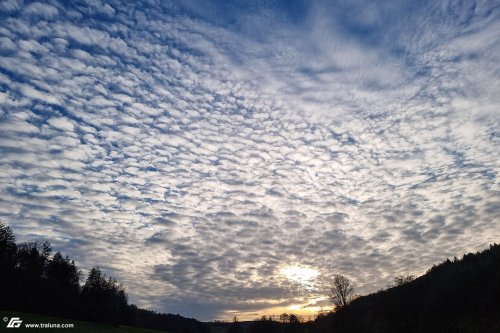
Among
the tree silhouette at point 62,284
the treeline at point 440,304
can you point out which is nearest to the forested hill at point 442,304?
the treeline at point 440,304

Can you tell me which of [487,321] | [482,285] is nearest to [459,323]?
[487,321]

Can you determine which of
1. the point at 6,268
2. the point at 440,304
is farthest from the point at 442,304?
the point at 6,268

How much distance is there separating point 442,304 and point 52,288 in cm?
9637

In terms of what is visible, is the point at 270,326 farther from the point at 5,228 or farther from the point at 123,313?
the point at 5,228

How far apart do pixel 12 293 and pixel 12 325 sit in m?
43.7

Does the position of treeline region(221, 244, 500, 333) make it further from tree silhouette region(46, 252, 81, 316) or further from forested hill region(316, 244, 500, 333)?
tree silhouette region(46, 252, 81, 316)

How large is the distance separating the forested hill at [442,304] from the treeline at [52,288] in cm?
7317

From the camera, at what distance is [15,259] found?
9706 cm

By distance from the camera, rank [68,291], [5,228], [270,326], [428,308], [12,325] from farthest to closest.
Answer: [270,326]
[68,291]
[5,228]
[428,308]
[12,325]

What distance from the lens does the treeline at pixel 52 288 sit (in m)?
84.5

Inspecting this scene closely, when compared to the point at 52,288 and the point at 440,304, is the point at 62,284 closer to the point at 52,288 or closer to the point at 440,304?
the point at 52,288

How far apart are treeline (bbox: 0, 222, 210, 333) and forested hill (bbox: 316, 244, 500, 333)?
2881 inches

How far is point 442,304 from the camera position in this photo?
5994 cm

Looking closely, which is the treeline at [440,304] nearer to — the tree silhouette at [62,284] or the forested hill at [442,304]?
the forested hill at [442,304]
